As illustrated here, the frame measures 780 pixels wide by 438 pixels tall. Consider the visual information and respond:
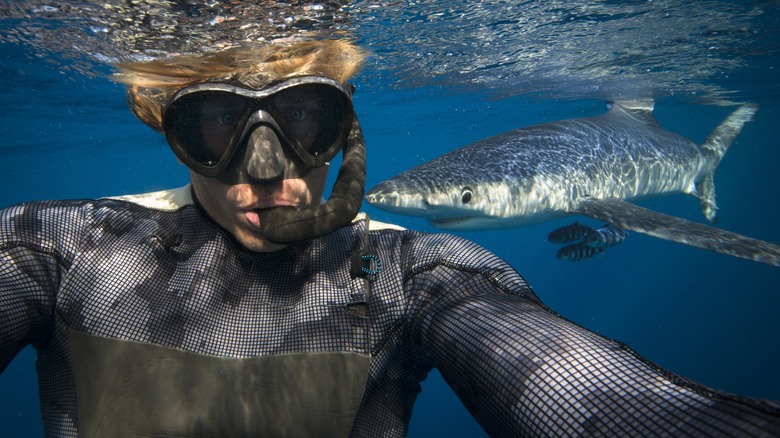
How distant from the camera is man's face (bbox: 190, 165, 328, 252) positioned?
1772 millimetres

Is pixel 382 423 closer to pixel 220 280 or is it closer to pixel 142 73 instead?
pixel 220 280

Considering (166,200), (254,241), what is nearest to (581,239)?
(254,241)

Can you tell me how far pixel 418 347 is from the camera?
174cm

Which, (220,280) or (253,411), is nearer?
(253,411)

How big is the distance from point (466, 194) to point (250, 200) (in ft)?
15.2

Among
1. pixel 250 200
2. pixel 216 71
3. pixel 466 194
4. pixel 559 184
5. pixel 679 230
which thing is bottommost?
pixel 679 230

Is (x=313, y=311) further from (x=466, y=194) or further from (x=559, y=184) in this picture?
(x=559, y=184)

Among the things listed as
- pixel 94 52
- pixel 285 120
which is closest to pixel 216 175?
pixel 285 120

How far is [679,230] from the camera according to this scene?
5.54 meters

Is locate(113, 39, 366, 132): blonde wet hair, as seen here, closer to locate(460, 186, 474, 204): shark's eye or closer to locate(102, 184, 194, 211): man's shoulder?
locate(102, 184, 194, 211): man's shoulder

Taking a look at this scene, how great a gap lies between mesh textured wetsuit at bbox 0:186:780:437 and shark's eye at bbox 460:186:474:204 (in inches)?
160

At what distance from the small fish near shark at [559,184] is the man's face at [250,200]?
140 inches

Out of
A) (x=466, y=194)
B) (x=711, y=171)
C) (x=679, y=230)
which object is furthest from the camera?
(x=711, y=171)

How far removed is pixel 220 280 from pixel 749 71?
21945 mm
